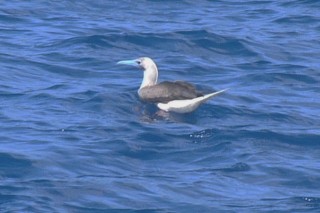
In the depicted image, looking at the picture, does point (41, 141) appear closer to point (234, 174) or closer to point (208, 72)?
point (234, 174)

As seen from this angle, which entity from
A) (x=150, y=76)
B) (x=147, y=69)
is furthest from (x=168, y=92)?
(x=147, y=69)

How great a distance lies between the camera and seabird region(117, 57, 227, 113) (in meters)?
19.2

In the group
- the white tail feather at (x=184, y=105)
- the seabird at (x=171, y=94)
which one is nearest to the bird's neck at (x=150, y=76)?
the seabird at (x=171, y=94)

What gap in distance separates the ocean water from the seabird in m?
0.14

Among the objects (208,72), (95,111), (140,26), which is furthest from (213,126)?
(140,26)

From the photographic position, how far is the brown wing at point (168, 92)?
63.3ft

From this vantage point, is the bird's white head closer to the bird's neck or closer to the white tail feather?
the bird's neck

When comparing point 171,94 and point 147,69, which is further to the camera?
point 147,69

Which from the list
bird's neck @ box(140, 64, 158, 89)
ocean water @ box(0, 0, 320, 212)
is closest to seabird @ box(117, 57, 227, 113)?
bird's neck @ box(140, 64, 158, 89)

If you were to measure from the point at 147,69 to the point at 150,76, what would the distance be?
0.50 ft

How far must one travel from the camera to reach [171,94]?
19500mm

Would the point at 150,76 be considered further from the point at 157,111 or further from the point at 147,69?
the point at 157,111

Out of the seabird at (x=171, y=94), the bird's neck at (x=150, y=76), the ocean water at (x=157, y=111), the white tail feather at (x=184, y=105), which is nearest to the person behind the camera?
the ocean water at (x=157, y=111)

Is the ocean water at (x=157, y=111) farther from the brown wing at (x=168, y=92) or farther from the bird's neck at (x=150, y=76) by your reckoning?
the bird's neck at (x=150, y=76)
